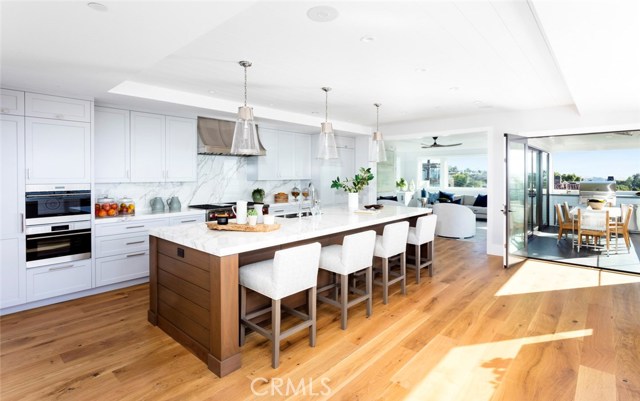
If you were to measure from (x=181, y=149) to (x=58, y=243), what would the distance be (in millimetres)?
1930

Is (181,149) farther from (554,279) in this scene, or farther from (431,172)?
(431,172)

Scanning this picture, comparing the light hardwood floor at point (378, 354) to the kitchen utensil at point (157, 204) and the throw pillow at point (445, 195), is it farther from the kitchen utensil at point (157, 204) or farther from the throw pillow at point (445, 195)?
the throw pillow at point (445, 195)

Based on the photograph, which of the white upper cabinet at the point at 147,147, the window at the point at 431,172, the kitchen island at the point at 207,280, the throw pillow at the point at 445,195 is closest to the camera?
the kitchen island at the point at 207,280

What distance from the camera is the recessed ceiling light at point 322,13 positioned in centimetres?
232

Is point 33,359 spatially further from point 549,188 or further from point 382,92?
point 549,188

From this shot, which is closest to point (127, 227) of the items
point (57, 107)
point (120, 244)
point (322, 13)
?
point (120, 244)

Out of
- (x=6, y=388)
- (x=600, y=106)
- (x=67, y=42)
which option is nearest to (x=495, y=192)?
(x=600, y=106)

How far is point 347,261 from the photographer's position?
121 inches

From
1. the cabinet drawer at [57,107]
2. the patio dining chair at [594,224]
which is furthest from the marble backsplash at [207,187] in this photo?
the patio dining chair at [594,224]

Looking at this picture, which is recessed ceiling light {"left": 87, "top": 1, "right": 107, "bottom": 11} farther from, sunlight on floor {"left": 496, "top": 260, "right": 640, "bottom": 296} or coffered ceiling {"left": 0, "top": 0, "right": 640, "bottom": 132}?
sunlight on floor {"left": 496, "top": 260, "right": 640, "bottom": 296}

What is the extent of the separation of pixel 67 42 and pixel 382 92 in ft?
10.9

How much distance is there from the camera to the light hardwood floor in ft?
7.38

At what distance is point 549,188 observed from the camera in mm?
9539

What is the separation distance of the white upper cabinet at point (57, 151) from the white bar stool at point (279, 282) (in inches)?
96.0
